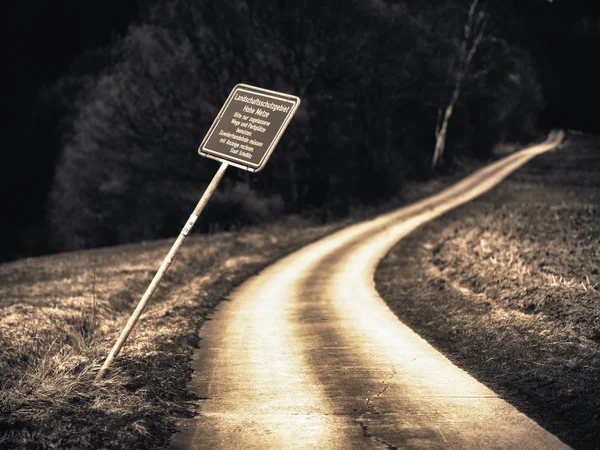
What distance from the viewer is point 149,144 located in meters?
35.0

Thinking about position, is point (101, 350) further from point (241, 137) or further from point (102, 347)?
point (241, 137)

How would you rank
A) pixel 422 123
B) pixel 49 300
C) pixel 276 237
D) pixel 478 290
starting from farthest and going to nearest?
pixel 422 123 < pixel 276 237 < pixel 49 300 < pixel 478 290

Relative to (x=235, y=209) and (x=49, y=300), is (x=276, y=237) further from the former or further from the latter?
(x=49, y=300)

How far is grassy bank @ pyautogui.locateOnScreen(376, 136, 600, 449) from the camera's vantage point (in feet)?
25.2

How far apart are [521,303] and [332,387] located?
5333mm

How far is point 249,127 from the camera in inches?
297

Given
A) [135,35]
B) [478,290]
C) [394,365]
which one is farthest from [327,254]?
[135,35]

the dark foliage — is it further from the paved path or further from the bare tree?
the paved path

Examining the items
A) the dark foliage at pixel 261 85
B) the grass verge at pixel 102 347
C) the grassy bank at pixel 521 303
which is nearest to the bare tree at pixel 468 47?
the dark foliage at pixel 261 85

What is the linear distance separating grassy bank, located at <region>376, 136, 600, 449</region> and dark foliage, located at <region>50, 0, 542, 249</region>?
13.1m

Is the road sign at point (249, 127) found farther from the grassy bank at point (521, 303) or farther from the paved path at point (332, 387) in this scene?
the grassy bank at point (521, 303)

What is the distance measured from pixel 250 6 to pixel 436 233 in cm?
1633

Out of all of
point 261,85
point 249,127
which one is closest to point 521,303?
point 249,127

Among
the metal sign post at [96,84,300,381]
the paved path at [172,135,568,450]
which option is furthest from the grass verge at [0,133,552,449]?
the metal sign post at [96,84,300,381]
